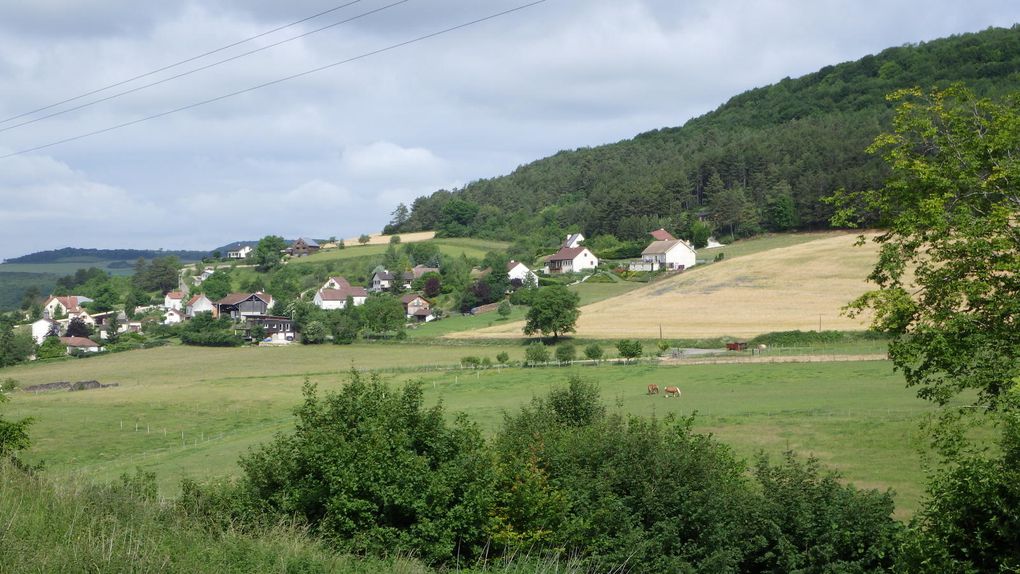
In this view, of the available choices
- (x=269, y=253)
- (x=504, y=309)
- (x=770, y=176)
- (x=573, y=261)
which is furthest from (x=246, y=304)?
(x=770, y=176)

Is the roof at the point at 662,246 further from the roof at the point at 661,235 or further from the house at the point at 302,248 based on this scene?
the house at the point at 302,248

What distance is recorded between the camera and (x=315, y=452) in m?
15.9

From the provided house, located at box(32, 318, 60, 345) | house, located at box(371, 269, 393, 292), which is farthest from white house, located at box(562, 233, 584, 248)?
house, located at box(32, 318, 60, 345)

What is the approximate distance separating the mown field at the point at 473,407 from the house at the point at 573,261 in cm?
5205

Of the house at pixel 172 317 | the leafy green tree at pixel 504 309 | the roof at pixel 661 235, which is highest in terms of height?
the roof at pixel 661 235

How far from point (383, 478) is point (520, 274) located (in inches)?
4374

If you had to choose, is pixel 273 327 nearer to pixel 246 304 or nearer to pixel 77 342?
pixel 246 304

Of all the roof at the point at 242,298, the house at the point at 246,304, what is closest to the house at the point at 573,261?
the roof at the point at 242,298

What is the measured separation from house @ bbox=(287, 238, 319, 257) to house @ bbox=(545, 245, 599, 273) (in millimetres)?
68300

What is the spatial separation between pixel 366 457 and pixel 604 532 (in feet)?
17.2

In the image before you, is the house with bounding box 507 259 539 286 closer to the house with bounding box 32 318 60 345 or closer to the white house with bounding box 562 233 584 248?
the white house with bounding box 562 233 584 248

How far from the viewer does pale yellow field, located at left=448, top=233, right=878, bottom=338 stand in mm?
75000

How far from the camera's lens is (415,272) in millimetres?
144000

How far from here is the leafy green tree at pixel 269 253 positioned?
164500mm
